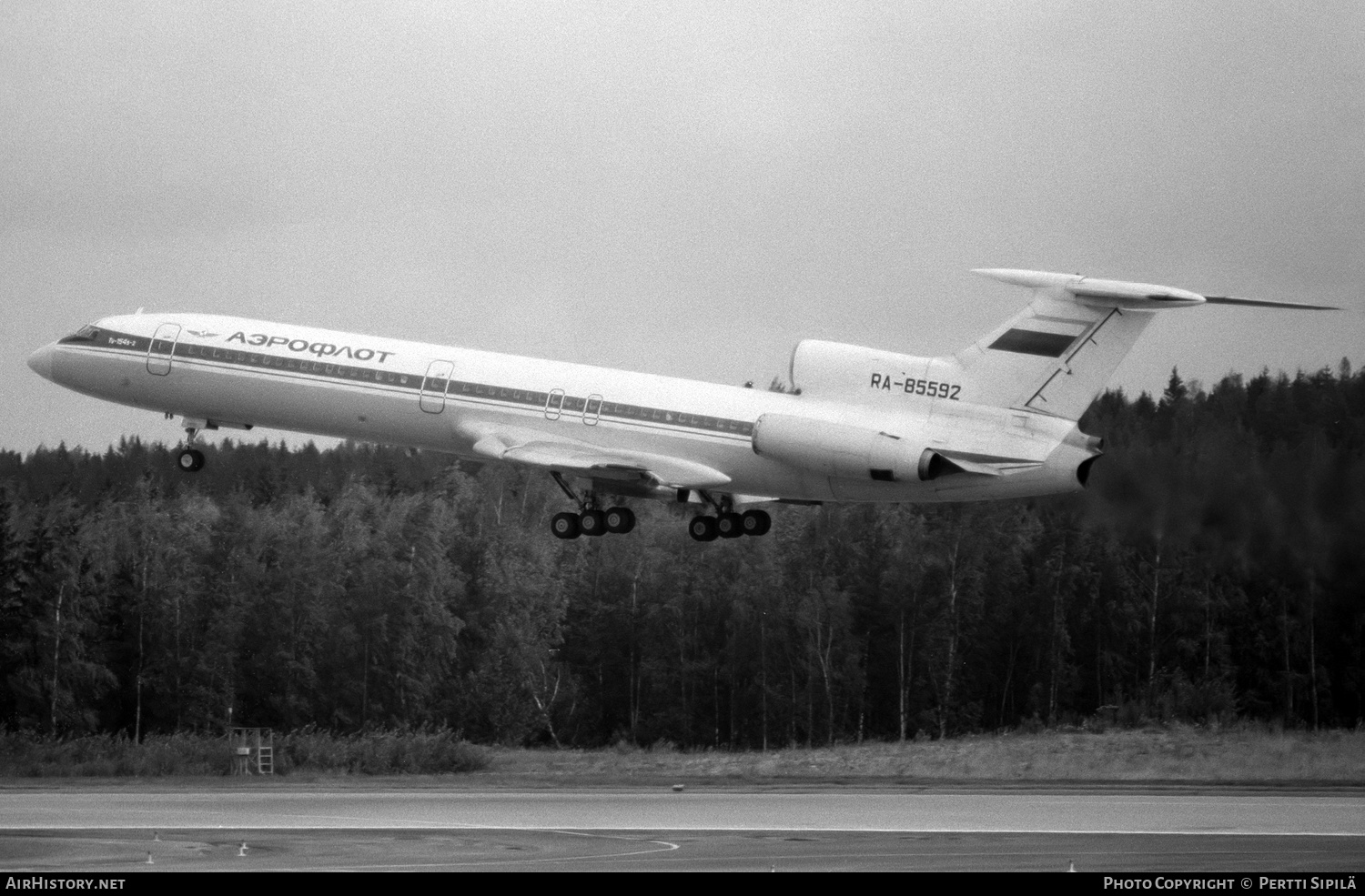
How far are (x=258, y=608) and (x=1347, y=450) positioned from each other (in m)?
55.5

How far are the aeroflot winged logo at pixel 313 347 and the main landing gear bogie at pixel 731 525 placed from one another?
734 centimetres

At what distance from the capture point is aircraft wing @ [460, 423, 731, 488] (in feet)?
132

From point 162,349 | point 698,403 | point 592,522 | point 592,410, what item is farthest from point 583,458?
point 162,349

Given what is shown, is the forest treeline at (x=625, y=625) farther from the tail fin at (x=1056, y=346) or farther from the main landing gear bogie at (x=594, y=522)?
the tail fin at (x=1056, y=346)

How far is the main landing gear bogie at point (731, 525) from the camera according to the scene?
42.5 meters

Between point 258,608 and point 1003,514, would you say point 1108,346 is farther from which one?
point 258,608

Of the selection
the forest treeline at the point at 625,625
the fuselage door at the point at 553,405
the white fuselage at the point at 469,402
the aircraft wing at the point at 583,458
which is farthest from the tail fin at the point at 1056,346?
the forest treeline at the point at 625,625

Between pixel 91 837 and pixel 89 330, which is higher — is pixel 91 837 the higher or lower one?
the lower one

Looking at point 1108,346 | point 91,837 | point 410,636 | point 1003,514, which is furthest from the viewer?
point 410,636

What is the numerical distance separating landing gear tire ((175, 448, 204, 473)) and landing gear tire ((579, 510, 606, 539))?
978 centimetres

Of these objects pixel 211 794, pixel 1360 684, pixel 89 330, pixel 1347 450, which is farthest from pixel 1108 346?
pixel 1360 684

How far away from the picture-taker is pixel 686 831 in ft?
105

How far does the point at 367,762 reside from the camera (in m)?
51.2

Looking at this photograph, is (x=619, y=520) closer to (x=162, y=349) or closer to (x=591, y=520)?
(x=591, y=520)
